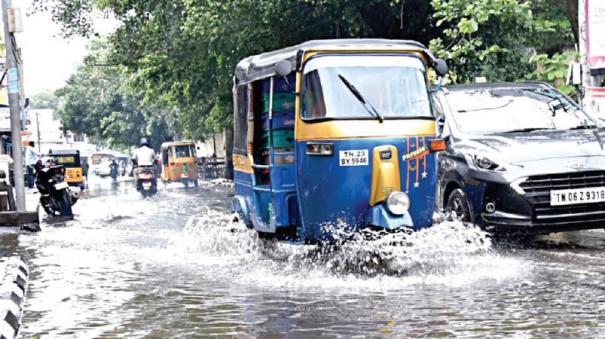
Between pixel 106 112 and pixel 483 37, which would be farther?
pixel 106 112

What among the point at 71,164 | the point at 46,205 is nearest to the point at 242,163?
the point at 46,205

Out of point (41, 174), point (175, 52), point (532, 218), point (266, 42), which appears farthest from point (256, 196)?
point (175, 52)

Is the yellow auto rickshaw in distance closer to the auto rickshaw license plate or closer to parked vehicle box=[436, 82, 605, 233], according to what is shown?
parked vehicle box=[436, 82, 605, 233]

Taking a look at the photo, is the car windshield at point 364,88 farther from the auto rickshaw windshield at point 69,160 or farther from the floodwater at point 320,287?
the auto rickshaw windshield at point 69,160

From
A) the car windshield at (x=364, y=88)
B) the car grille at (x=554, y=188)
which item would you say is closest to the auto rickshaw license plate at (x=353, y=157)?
the car windshield at (x=364, y=88)

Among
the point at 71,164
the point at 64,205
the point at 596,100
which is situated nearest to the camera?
the point at 596,100

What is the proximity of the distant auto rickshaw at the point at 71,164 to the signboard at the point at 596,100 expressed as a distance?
80.7 feet

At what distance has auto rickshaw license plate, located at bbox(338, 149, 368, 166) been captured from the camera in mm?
8242

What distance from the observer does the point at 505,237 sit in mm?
10680

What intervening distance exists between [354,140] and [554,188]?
2.31 meters

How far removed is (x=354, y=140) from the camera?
824 cm

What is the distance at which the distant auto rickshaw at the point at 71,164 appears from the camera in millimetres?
34000

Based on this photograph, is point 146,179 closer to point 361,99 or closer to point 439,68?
point 439,68

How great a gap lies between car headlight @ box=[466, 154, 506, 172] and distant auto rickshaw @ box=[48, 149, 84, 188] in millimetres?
25999
